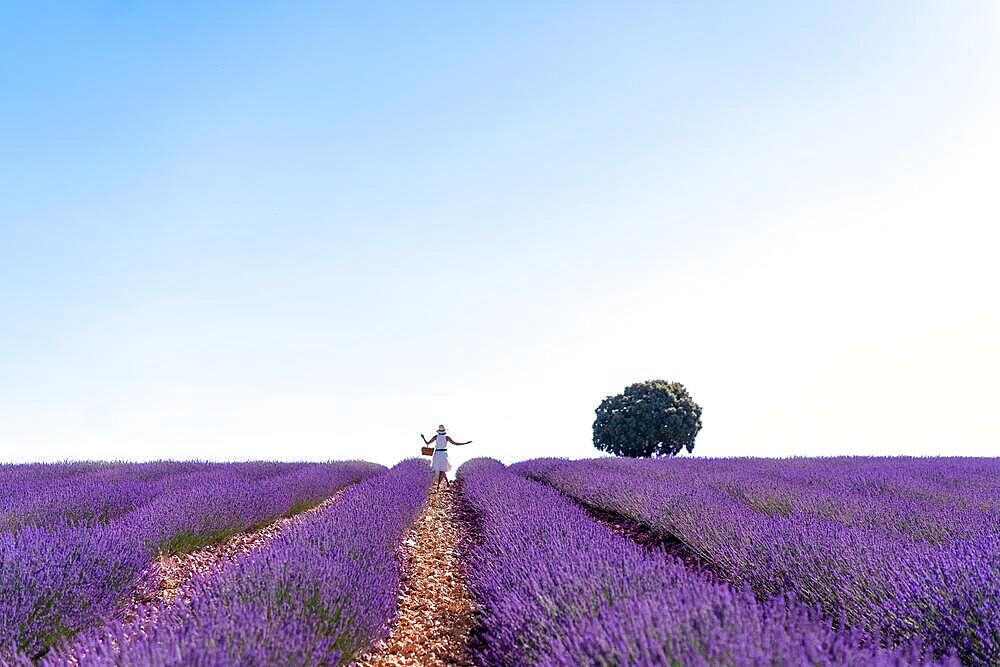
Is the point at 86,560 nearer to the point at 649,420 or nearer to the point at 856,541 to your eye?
the point at 856,541

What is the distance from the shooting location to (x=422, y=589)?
13.9 ft

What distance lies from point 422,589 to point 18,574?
2157mm

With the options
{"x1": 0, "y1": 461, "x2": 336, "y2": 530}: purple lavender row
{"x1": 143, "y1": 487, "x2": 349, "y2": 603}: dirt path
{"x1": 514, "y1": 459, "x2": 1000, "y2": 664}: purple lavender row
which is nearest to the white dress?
{"x1": 0, "y1": 461, "x2": 336, "y2": 530}: purple lavender row

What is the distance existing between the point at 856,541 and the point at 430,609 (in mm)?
2373

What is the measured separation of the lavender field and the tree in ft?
38.3

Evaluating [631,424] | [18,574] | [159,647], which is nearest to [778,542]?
[159,647]

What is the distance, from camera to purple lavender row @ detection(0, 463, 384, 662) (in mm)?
2900

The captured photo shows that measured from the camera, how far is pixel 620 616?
6.56ft

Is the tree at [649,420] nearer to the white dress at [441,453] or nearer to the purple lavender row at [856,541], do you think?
the white dress at [441,453]

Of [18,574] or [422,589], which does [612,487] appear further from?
[18,574]

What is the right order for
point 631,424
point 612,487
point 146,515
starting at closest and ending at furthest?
1. point 146,515
2. point 612,487
3. point 631,424

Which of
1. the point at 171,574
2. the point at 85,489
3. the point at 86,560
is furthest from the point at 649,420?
the point at 86,560

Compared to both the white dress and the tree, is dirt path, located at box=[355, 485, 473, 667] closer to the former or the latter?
the white dress

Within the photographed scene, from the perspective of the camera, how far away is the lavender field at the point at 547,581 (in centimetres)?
193
